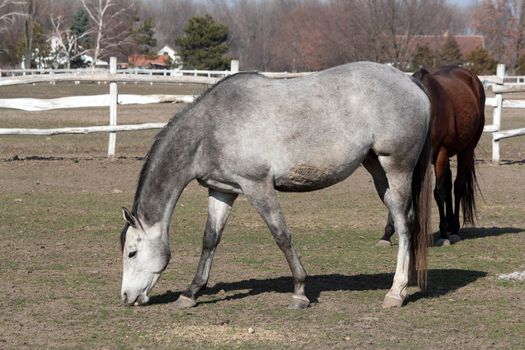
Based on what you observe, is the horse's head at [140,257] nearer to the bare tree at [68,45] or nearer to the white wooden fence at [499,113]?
the white wooden fence at [499,113]

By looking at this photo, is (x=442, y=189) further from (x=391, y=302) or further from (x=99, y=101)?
(x=99, y=101)

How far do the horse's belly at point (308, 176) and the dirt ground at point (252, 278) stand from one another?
890mm

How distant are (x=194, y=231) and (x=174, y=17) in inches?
4998

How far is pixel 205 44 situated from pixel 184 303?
2278 inches

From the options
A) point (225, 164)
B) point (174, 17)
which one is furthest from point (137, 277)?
point (174, 17)

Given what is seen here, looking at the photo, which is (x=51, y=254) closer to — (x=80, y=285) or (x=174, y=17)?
(x=80, y=285)

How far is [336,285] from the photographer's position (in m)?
7.47

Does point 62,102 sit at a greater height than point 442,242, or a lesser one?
greater

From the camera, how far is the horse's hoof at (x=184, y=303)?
6.64 metres

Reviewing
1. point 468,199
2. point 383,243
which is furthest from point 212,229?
point 468,199

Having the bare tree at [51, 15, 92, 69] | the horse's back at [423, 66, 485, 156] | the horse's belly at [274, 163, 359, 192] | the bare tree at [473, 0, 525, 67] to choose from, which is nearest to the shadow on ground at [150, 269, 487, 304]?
the horse's belly at [274, 163, 359, 192]

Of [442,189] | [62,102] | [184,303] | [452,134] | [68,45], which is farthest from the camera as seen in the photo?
[68,45]

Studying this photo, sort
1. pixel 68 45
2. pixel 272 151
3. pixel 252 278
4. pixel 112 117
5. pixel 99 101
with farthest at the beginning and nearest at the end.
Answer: pixel 68 45 < pixel 99 101 < pixel 112 117 < pixel 252 278 < pixel 272 151

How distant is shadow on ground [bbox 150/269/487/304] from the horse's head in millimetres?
365
